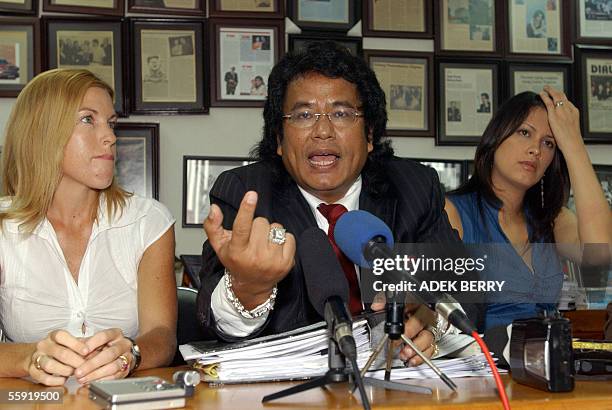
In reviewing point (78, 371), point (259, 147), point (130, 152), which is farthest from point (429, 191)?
point (130, 152)

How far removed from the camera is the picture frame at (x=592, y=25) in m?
3.97

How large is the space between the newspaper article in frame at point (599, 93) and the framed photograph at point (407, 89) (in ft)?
2.84

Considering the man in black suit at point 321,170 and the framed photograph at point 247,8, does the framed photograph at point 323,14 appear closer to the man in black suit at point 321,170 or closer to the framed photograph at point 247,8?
Answer: the framed photograph at point 247,8

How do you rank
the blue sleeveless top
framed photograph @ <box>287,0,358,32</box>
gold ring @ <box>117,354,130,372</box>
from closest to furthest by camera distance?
the blue sleeveless top < gold ring @ <box>117,354,130,372</box> < framed photograph @ <box>287,0,358,32</box>

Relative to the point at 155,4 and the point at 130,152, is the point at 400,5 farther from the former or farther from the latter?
the point at 130,152

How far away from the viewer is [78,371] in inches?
53.4

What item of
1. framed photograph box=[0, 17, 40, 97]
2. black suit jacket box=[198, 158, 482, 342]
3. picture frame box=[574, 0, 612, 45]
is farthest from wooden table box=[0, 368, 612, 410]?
picture frame box=[574, 0, 612, 45]

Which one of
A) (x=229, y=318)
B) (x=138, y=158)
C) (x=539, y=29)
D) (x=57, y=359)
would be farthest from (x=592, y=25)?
(x=57, y=359)

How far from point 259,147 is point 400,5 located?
6.34ft

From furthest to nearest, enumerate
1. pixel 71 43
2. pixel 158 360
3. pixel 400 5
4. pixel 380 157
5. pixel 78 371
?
pixel 400 5 < pixel 71 43 < pixel 380 157 < pixel 158 360 < pixel 78 371

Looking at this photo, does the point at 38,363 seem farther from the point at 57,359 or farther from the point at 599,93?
the point at 599,93

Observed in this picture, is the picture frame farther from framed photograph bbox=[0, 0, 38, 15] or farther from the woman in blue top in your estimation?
framed photograph bbox=[0, 0, 38, 15]

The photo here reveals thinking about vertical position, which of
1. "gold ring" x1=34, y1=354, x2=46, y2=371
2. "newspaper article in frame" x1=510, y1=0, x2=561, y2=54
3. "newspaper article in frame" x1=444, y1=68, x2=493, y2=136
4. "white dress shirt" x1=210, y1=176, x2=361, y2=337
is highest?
"newspaper article in frame" x1=510, y1=0, x2=561, y2=54

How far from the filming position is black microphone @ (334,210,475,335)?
1.07 metres
